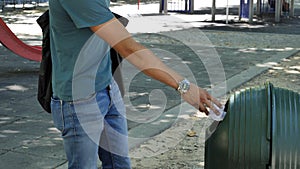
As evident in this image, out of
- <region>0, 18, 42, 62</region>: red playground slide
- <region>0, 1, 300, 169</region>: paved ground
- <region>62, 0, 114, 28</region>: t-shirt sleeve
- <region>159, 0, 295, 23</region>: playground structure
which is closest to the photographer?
<region>62, 0, 114, 28</region>: t-shirt sleeve

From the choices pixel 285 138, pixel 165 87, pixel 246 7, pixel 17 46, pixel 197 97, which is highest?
pixel 246 7

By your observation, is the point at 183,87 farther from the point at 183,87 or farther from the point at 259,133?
the point at 259,133

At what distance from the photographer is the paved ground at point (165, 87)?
4.91 meters

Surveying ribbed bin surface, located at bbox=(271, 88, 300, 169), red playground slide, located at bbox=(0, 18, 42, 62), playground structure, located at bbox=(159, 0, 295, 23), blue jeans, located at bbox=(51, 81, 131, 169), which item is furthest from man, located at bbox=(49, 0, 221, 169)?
playground structure, located at bbox=(159, 0, 295, 23)

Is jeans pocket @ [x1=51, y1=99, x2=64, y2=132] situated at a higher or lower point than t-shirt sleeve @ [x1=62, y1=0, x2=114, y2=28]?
lower

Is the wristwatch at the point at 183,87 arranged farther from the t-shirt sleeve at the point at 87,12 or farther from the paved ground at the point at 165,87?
the paved ground at the point at 165,87

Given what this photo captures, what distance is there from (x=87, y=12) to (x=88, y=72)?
36 centimetres

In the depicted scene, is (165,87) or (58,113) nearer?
(58,113)

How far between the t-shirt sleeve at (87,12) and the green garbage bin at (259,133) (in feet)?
2.36

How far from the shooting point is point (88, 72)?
271 centimetres

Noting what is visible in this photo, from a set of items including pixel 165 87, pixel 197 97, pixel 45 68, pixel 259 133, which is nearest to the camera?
pixel 197 97

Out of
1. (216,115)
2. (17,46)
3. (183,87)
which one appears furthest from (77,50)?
(17,46)

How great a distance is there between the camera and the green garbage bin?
2.54 meters

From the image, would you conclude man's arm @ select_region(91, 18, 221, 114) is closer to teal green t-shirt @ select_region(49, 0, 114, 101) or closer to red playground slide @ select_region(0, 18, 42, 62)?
teal green t-shirt @ select_region(49, 0, 114, 101)
